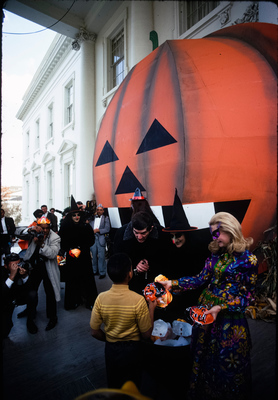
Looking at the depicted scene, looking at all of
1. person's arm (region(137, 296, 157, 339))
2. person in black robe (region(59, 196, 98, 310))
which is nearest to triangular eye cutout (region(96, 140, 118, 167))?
person in black robe (region(59, 196, 98, 310))

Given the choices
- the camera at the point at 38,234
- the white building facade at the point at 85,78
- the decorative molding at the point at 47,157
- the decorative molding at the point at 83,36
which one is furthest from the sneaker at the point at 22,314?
the decorative molding at the point at 47,157

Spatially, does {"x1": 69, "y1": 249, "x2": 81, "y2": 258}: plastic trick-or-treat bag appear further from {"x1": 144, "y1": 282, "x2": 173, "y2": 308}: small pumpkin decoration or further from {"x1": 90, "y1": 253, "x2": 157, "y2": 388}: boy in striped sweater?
{"x1": 90, "y1": 253, "x2": 157, "y2": 388}: boy in striped sweater

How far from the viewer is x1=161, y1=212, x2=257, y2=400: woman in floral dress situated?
1668 mm

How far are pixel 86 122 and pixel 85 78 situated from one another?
1.80 meters

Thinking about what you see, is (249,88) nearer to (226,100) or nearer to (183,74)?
(226,100)

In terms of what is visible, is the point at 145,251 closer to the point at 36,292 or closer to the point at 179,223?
the point at 179,223

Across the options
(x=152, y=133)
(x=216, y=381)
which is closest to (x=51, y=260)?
A: (x=152, y=133)

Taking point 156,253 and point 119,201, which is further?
point 119,201

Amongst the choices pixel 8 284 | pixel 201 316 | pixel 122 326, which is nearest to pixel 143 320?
pixel 122 326

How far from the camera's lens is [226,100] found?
2562 millimetres

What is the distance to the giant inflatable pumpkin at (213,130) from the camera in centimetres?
250

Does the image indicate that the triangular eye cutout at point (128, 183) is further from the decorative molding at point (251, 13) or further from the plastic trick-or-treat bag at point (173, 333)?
the decorative molding at point (251, 13)

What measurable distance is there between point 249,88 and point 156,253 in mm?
2019

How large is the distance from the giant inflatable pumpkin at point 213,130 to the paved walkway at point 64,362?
3.88 feet
